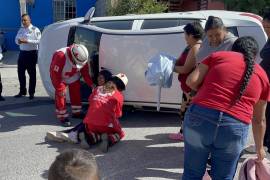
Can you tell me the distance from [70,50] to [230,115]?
396 centimetres

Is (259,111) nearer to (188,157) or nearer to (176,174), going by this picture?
(188,157)

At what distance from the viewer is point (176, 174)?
4992 millimetres

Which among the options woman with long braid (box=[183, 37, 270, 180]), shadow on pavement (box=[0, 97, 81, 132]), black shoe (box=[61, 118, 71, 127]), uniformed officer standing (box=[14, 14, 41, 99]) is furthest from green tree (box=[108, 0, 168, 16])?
woman with long braid (box=[183, 37, 270, 180])

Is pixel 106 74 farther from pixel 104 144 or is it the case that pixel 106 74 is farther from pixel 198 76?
pixel 198 76

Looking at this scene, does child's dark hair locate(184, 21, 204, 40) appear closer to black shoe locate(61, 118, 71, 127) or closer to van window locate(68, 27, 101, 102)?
van window locate(68, 27, 101, 102)

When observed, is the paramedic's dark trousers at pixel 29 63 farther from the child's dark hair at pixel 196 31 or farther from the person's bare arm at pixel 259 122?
the person's bare arm at pixel 259 122

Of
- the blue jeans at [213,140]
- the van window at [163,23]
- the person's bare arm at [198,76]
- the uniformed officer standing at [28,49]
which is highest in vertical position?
the person's bare arm at [198,76]

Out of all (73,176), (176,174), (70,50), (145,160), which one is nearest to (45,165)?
(145,160)

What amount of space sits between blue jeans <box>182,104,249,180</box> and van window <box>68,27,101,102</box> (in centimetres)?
378

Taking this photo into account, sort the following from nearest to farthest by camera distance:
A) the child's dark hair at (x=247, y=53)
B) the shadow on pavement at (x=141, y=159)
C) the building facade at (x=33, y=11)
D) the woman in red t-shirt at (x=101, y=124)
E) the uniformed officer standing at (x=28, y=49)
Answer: the child's dark hair at (x=247, y=53), the shadow on pavement at (x=141, y=159), the woman in red t-shirt at (x=101, y=124), the uniformed officer standing at (x=28, y=49), the building facade at (x=33, y=11)

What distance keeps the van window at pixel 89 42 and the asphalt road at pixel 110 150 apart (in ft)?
1.89

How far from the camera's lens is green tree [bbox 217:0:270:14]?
39.7ft

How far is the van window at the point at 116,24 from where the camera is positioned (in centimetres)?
704

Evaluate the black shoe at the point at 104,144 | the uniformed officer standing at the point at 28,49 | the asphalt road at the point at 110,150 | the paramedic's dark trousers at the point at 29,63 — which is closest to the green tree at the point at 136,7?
the uniformed officer standing at the point at 28,49
